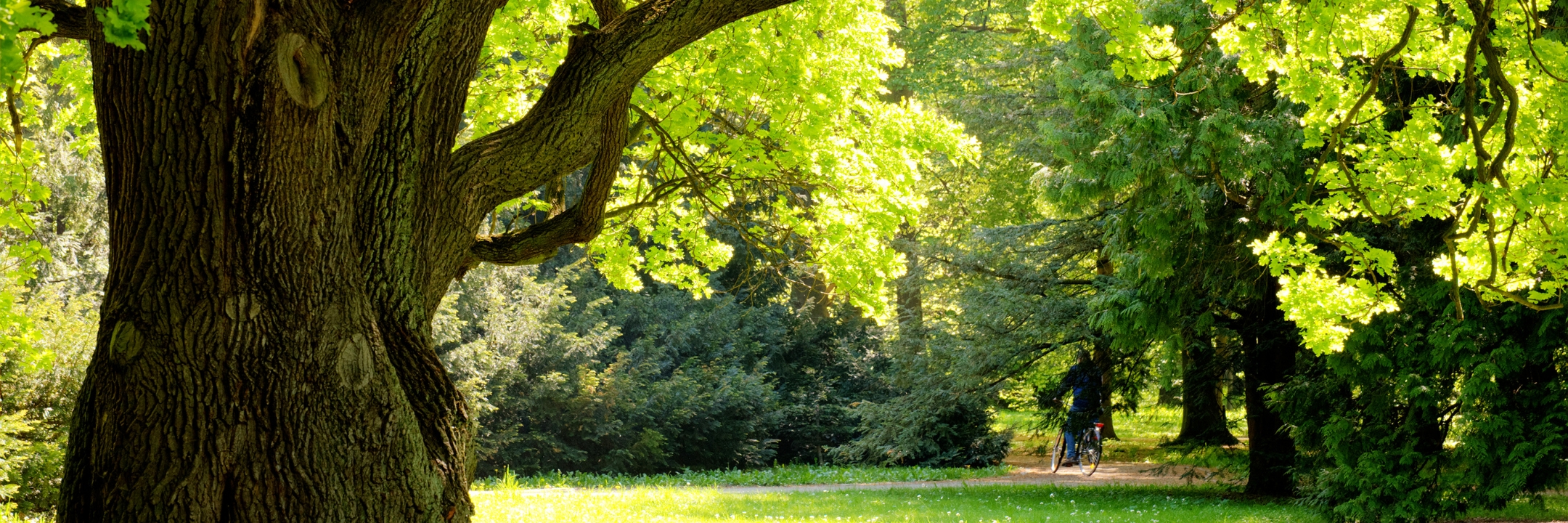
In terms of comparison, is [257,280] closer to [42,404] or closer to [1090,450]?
[42,404]

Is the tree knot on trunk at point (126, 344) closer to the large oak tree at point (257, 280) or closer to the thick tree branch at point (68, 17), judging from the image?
the large oak tree at point (257, 280)

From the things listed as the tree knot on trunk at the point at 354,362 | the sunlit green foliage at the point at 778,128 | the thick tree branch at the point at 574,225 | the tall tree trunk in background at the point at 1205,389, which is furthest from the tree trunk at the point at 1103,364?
the tree knot on trunk at the point at 354,362

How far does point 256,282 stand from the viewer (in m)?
3.90

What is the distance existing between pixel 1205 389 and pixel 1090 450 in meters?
3.58

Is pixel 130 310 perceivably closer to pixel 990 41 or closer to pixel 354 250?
pixel 354 250

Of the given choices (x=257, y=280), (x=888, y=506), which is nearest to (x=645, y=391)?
(x=888, y=506)

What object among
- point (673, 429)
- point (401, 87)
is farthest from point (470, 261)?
point (673, 429)

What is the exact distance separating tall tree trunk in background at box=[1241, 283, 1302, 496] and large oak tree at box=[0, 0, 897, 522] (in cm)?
1067

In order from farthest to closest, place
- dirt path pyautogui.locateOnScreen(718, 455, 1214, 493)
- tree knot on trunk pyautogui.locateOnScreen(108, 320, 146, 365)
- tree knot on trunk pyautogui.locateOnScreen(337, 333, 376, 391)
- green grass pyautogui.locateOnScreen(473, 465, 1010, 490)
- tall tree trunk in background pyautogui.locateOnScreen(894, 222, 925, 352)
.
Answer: tall tree trunk in background pyautogui.locateOnScreen(894, 222, 925, 352), green grass pyautogui.locateOnScreen(473, 465, 1010, 490), dirt path pyautogui.locateOnScreen(718, 455, 1214, 493), tree knot on trunk pyautogui.locateOnScreen(337, 333, 376, 391), tree knot on trunk pyautogui.locateOnScreen(108, 320, 146, 365)

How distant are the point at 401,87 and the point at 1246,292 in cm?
959

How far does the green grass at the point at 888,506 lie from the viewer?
31.8 ft

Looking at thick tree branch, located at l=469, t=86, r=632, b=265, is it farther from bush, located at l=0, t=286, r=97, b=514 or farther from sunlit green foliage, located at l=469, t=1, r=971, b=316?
bush, located at l=0, t=286, r=97, b=514

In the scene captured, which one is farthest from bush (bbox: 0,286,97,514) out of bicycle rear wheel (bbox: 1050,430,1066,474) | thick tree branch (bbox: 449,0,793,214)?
bicycle rear wheel (bbox: 1050,430,1066,474)

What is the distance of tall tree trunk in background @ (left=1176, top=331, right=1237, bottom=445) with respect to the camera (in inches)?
534
